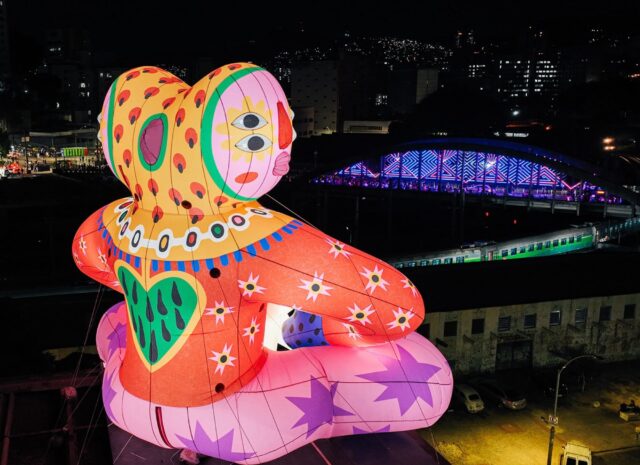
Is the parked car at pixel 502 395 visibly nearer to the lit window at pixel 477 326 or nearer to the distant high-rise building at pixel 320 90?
the lit window at pixel 477 326

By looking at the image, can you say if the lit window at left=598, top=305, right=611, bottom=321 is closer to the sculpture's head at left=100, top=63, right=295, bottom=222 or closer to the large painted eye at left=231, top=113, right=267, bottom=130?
the sculpture's head at left=100, top=63, right=295, bottom=222

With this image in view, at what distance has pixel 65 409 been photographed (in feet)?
37.1

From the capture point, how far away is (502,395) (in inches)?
861

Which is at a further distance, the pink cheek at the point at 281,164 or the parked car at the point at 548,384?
the parked car at the point at 548,384

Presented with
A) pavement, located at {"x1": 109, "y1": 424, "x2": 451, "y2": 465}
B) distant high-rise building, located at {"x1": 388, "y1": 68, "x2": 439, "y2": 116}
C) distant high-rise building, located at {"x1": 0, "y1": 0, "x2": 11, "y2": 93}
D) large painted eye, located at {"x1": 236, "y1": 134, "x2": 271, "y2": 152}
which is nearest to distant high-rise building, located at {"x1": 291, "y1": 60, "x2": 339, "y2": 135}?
distant high-rise building, located at {"x1": 388, "y1": 68, "x2": 439, "y2": 116}

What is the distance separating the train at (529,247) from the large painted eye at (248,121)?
24079 millimetres

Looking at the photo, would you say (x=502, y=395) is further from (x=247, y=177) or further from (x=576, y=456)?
(x=247, y=177)

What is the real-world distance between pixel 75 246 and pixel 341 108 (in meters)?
113

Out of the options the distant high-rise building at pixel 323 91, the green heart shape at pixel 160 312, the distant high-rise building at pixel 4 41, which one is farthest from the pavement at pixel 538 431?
the distant high-rise building at pixel 4 41

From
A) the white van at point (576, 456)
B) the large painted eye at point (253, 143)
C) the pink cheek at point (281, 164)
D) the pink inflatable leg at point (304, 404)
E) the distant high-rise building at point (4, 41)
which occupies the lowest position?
the white van at point (576, 456)

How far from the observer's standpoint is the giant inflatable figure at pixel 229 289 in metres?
8.23

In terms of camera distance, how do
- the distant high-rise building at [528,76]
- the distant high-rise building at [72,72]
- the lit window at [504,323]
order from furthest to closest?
the distant high-rise building at [528,76], the distant high-rise building at [72,72], the lit window at [504,323]

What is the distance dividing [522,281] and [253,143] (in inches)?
759

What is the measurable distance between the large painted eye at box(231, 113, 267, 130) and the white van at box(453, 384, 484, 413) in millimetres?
16112
